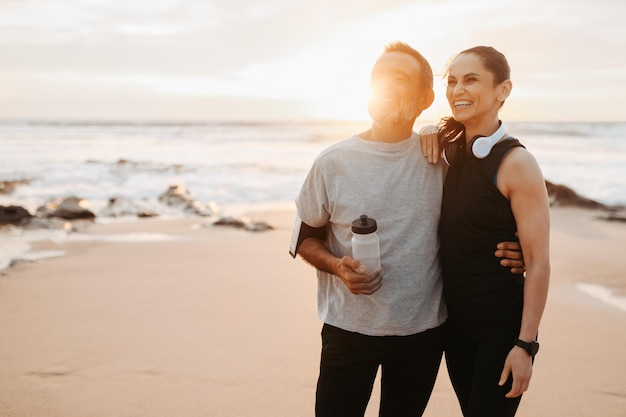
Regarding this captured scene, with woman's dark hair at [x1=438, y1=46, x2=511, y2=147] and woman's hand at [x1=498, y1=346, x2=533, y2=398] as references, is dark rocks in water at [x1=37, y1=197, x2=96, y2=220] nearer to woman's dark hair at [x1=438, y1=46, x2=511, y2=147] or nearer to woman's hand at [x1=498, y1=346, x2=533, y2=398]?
woman's dark hair at [x1=438, y1=46, x2=511, y2=147]

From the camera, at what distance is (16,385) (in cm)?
391

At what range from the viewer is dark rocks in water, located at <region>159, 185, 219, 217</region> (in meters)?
10.8

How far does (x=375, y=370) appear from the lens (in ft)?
8.50

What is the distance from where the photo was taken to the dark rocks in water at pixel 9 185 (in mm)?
14698

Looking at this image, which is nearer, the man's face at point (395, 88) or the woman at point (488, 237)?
the woman at point (488, 237)

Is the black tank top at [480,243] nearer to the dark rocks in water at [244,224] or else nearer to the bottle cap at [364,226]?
the bottle cap at [364,226]

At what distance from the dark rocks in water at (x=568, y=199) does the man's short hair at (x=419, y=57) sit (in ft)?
31.9

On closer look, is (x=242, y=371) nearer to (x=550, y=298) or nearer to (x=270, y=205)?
(x=550, y=298)

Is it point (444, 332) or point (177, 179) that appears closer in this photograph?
point (444, 332)

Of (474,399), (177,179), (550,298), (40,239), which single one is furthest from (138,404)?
(177,179)

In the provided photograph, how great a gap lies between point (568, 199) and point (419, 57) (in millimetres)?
10052

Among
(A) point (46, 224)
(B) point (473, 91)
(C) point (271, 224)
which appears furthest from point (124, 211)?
(B) point (473, 91)

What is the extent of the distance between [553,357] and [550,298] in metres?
1.42

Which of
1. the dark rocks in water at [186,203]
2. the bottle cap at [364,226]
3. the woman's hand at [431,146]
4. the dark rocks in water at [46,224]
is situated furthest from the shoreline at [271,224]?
the bottle cap at [364,226]
